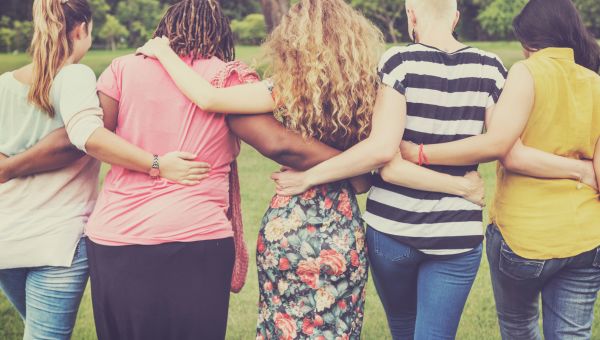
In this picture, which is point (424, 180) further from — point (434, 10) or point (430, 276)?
point (434, 10)

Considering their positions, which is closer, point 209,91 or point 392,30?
point 209,91

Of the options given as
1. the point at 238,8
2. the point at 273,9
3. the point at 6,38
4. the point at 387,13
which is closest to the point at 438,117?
the point at 273,9

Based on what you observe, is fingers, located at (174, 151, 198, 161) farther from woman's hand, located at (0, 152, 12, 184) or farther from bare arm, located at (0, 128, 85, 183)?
woman's hand, located at (0, 152, 12, 184)

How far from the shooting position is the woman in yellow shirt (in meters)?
2.89

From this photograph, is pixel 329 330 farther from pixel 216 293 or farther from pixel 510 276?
pixel 510 276

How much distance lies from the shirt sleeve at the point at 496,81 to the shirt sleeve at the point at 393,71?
0.35 m

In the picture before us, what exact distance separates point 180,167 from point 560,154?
147 cm

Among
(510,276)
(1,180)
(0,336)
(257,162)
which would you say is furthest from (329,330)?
(257,162)

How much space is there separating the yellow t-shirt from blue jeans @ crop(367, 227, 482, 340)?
23 cm

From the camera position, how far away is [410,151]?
294 centimetres

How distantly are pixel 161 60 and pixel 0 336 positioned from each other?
2.90 meters

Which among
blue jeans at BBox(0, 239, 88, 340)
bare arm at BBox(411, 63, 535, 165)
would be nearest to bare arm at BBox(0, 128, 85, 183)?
blue jeans at BBox(0, 239, 88, 340)

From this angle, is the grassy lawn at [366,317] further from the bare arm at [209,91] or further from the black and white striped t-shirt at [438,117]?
the black and white striped t-shirt at [438,117]

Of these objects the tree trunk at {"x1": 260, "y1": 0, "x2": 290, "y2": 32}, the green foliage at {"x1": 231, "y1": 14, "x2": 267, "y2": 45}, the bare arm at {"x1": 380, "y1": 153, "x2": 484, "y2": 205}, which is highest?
the bare arm at {"x1": 380, "y1": 153, "x2": 484, "y2": 205}
